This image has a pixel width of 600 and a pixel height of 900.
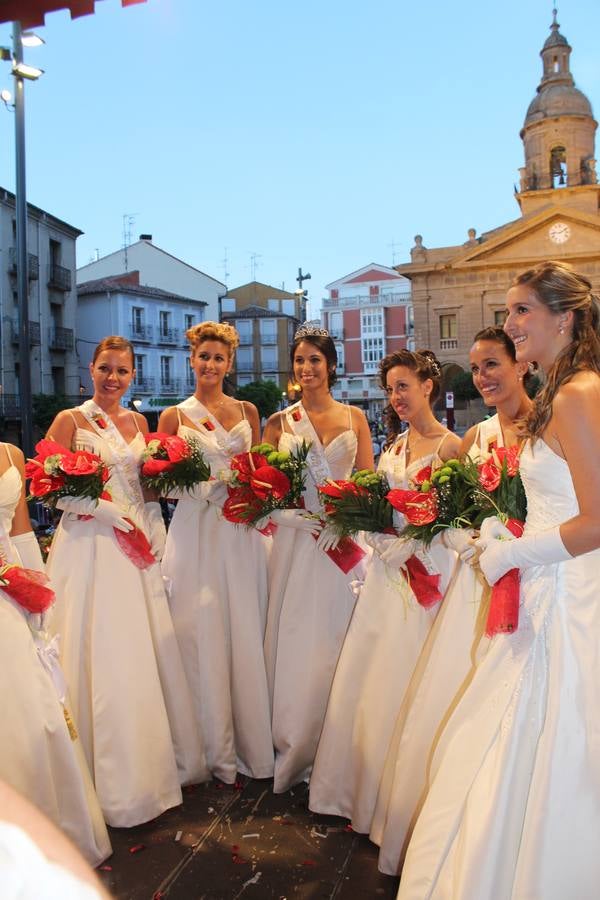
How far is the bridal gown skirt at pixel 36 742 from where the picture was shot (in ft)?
10.3

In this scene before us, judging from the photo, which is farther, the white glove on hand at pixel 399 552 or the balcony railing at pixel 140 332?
the balcony railing at pixel 140 332

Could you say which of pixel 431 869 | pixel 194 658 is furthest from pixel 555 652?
pixel 194 658

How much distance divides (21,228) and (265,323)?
2218 inches

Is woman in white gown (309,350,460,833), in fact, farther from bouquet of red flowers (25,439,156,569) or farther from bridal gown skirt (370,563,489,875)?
bouquet of red flowers (25,439,156,569)

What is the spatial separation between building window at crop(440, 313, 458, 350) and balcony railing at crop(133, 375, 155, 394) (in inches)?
813

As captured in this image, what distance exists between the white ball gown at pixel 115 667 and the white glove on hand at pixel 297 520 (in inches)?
29.6

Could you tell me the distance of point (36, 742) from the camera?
3.19m

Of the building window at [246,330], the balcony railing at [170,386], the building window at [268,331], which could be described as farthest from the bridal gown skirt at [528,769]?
the building window at [268,331]

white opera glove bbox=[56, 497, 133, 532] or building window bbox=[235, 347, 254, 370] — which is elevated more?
building window bbox=[235, 347, 254, 370]

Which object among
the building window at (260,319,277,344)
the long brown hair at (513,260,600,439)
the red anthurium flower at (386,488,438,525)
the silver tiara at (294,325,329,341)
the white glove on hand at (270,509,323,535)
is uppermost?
the building window at (260,319,277,344)

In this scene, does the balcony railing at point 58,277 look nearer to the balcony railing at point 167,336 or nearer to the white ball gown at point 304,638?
the balcony railing at point 167,336

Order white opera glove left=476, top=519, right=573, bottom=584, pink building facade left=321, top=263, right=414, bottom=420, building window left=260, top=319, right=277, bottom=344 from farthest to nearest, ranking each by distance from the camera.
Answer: pink building facade left=321, top=263, right=414, bottom=420 → building window left=260, top=319, right=277, bottom=344 → white opera glove left=476, top=519, right=573, bottom=584

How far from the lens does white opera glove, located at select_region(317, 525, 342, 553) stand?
410 centimetres

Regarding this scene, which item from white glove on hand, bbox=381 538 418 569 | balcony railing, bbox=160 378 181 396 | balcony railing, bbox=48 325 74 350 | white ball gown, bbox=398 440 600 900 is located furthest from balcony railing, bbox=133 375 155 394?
white ball gown, bbox=398 440 600 900
